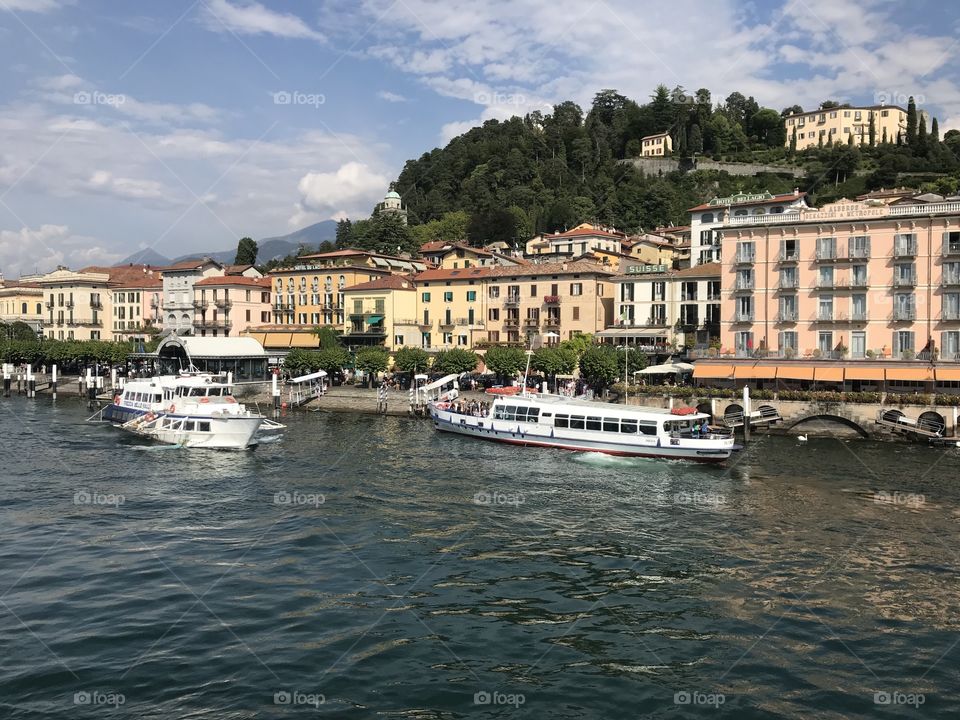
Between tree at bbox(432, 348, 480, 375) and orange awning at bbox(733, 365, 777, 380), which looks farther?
tree at bbox(432, 348, 480, 375)

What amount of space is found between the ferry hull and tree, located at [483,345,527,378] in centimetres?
1617

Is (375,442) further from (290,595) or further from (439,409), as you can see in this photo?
(290,595)

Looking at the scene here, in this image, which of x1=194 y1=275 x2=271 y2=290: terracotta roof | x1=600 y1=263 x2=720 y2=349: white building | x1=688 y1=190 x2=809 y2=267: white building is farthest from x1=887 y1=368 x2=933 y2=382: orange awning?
x1=194 y1=275 x2=271 y2=290: terracotta roof

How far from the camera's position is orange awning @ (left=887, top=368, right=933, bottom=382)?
199ft

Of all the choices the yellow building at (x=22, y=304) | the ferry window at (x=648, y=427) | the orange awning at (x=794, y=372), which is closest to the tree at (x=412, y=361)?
the orange awning at (x=794, y=372)

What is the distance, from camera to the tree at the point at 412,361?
84688 mm

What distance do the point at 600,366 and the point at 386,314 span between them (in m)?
37.8

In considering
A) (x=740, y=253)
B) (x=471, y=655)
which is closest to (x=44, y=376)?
(x=740, y=253)

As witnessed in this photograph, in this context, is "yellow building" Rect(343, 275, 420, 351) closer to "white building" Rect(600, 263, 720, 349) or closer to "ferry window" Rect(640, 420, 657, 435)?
"white building" Rect(600, 263, 720, 349)

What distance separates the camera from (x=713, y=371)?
68.6 meters

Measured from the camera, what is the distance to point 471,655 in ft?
69.1

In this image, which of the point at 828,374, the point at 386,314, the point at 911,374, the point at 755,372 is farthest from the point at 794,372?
the point at 386,314

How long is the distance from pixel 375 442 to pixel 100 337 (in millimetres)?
98714

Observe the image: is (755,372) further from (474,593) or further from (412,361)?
(474,593)
